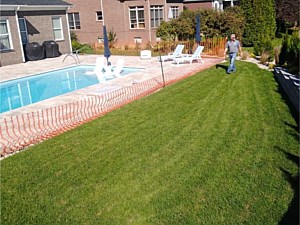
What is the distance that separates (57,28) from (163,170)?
21.1 metres

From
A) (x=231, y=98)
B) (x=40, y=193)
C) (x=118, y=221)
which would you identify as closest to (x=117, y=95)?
(x=231, y=98)

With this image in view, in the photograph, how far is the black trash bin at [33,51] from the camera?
21.2 metres

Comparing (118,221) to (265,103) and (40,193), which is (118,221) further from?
(265,103)

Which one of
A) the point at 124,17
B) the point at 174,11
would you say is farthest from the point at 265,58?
the point at 174,11

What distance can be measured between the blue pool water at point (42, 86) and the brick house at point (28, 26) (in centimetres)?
396

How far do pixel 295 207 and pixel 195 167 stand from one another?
1752 millimetres

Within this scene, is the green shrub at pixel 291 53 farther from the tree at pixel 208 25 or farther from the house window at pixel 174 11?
the house window at pixel 174 11

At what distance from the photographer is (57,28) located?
938 inches

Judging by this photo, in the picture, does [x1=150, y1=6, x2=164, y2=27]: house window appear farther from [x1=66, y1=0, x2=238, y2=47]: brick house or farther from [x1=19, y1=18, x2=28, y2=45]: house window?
[x1=19, y1=18, x2=28, y2=45]: house window

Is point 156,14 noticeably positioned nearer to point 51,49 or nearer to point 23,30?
point 51,49

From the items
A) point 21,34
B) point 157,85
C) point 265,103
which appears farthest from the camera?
point 21,34

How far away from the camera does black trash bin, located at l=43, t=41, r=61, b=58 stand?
73.3 feet

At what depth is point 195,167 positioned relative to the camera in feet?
18.0

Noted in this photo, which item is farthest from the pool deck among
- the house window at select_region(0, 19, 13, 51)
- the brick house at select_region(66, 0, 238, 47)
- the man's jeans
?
the brick house at select_region(66, 0, 238, 47)
